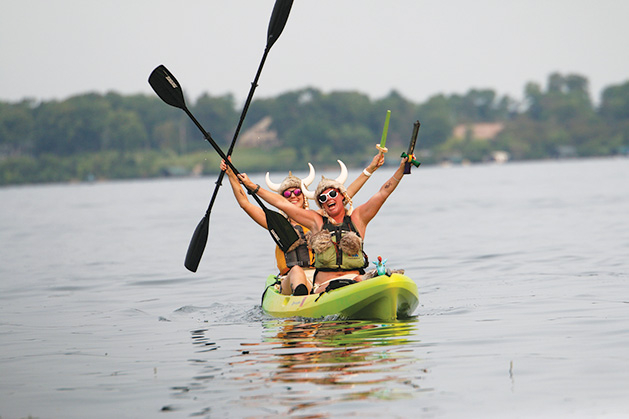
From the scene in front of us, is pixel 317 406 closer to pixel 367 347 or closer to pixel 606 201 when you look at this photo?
pixel 367 347

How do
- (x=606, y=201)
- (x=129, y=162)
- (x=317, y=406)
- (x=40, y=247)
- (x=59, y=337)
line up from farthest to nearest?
(x=129, y=162) < (x=606, y=201) < (x=40, y=247) < (x=59, y=337) < (x=317, y=406)

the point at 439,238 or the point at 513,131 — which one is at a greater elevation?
the point at 513,131

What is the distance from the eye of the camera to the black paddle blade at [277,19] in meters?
13.1

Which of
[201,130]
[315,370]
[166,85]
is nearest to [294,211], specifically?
[201,130]

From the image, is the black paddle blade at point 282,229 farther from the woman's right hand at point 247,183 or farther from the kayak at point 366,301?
the kayak at point 366,301

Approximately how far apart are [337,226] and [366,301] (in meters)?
0.87

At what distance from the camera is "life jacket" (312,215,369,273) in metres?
9.93

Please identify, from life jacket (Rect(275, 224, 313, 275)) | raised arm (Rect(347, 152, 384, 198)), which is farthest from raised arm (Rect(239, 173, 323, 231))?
life jacket (Rect(275, 224, 313, 275))

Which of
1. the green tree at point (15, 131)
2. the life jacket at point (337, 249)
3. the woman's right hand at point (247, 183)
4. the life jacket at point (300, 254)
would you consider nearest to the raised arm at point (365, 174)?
the life jacket at point (337, 249)

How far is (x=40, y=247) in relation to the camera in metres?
26.5

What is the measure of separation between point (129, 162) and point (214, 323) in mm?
122388

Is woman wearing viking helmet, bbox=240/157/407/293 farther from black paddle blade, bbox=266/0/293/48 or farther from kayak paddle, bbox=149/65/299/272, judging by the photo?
black paddle blade, bbox=266/0/293/48

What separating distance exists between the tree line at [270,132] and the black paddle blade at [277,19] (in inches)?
4497

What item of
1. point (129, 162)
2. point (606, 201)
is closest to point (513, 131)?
point (129, 162)
